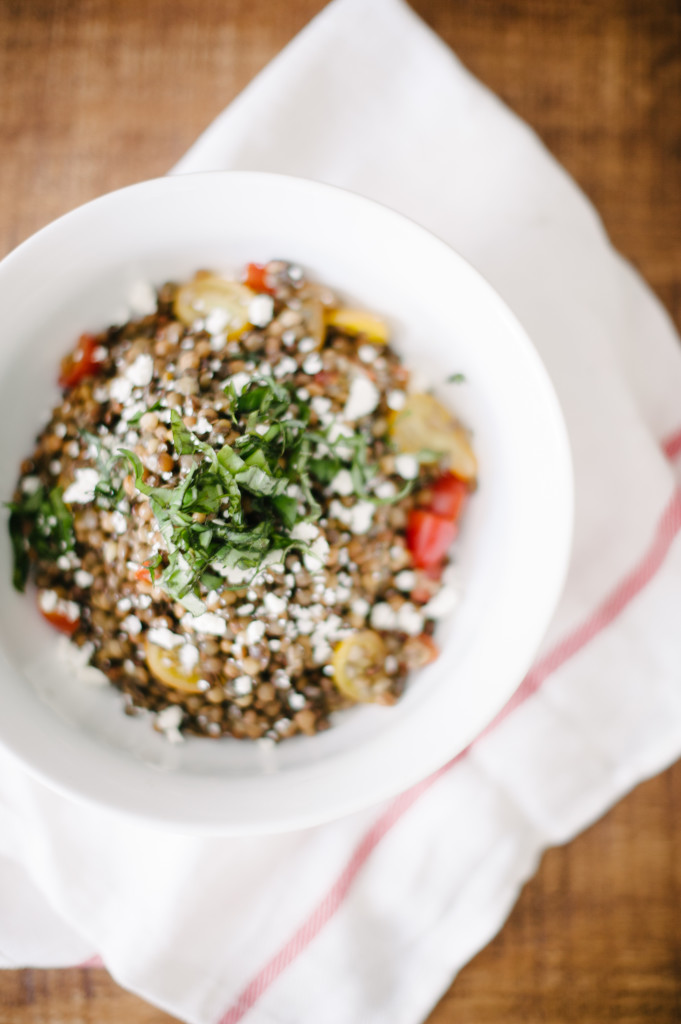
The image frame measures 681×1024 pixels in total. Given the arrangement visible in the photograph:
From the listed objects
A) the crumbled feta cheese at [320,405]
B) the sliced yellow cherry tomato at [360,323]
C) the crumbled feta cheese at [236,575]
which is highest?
the sliced yellow cherry tomato at [360,323]

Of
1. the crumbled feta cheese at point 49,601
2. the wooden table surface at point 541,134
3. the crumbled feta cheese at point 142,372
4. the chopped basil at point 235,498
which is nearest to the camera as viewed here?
the chopped basil at point 235,498

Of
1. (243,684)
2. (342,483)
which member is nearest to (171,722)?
(243,684)

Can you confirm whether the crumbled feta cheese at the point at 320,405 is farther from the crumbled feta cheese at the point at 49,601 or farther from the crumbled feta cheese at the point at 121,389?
the crumbled feta cheese at the point at 49,601

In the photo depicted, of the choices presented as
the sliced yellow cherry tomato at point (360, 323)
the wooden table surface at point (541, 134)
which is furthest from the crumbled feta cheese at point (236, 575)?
the wooden table surface at point (541, 134)

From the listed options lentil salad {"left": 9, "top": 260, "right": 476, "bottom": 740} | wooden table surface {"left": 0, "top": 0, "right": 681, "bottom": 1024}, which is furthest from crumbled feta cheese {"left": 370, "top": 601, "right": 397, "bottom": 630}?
wooden table surface {"left": 0, "top": 0, "right": 681, "bottom": 1024}

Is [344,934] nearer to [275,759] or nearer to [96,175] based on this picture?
[275,759]

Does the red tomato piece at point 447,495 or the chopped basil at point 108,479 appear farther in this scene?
the red tomato piece at point 447,495

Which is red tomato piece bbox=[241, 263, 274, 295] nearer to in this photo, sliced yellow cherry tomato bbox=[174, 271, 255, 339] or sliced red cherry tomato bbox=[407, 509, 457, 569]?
sliced yellow cherry tomato bbox=[174, 271, 255, 339]
